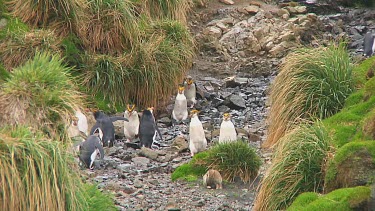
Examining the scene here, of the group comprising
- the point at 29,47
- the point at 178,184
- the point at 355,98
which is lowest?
the point at 178,184

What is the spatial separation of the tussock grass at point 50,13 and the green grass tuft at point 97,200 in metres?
5.92

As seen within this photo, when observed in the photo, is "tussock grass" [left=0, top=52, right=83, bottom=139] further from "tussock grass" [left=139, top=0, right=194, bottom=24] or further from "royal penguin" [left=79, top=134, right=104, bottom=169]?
"tussock grass" [left=139, top=0, right=194, bottom=24]

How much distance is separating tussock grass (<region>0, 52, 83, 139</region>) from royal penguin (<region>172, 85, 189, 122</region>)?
4.47 m

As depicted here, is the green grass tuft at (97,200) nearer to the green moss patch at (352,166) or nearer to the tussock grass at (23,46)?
the green moss patch at (352,166)

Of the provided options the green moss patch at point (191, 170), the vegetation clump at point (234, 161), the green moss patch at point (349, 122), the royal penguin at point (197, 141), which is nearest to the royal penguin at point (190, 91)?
the royal penguin at point (197, 141)

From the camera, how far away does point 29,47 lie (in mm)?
13984

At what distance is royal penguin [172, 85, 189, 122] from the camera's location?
1449 centimetres

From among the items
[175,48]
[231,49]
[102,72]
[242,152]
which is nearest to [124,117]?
[102,72]

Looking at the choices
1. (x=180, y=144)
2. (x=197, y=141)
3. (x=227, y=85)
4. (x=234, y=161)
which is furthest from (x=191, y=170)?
(x=227, y=85)

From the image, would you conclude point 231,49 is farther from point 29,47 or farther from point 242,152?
point 242,152

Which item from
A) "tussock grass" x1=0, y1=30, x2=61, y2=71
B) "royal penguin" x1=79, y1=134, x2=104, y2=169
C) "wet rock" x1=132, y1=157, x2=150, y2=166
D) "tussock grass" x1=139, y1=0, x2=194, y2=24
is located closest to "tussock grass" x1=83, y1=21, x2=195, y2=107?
"tussock grass" x1=0, y1=30, x2=61, y2=71

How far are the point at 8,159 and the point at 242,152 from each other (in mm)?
3530

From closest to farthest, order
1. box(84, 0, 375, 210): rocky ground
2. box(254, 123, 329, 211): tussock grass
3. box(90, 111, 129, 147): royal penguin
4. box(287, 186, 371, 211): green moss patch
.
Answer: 1. box(287, 186, 371, 211): green moss patch
2. box(254, 123, 329, 211): tussock grass
3. box(84, 0, 375, 210): rocky ground
4. box(90, 111, 129, 147): royal penguin

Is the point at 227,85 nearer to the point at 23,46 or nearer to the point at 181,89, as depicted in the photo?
the point at 181,89
